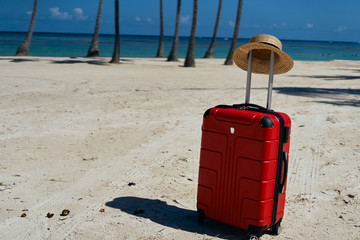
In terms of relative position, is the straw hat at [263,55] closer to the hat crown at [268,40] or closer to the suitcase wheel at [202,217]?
the hat crown at [268,40]

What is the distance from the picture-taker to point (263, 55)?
3.91 metres

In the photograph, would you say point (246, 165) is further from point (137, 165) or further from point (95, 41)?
point (95, 41)

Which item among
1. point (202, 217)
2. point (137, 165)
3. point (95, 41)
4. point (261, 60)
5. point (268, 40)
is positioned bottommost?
point (137, 165)

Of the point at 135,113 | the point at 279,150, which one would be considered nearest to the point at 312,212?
the point at 279,150

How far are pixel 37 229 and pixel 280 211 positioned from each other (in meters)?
2.01

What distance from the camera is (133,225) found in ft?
12.1

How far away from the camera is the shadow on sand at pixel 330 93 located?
1028 centimetres

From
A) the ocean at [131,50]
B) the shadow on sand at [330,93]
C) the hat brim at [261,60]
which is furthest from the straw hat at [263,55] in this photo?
the ocean at [131,50]

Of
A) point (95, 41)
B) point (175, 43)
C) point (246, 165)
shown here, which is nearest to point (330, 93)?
point (246, 165)

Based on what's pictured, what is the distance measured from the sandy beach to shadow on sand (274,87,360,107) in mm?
126

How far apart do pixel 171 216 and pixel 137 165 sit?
62.3 inches

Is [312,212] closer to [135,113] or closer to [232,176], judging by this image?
[232,176]

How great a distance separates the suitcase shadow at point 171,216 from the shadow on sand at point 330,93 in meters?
7.08

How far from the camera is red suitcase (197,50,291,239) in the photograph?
3.22 meters
